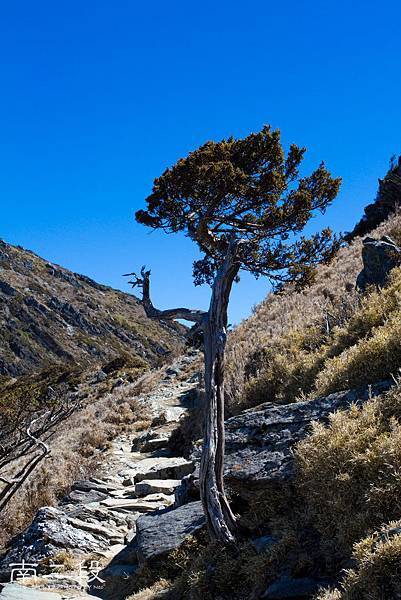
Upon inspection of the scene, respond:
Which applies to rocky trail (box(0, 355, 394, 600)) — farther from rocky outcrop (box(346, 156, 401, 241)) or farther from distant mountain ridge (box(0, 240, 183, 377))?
distant mountain ridge (box(0, 240, 183, 377))

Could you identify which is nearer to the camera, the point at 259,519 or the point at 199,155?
the point at 259,519

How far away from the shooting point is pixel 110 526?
10.5m

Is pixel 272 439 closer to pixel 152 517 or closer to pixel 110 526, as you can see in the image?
pixel 152 517

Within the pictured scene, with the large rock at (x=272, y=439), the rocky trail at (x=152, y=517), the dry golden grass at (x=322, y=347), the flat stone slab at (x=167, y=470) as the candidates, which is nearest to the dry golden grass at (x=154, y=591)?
the rocky trail at (x=152, y=517)

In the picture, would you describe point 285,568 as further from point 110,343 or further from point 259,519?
point 110,343

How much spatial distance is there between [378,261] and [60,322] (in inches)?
5287

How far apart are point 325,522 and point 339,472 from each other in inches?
21.2

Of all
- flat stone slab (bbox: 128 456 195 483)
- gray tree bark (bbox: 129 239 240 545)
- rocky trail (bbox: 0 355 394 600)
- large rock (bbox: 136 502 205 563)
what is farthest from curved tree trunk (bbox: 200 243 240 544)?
flat stone slab (bbox: 128 456 195 483)

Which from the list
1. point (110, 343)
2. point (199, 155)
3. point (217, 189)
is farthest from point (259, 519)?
point (110, 343)

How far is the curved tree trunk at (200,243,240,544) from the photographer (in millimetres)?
6609

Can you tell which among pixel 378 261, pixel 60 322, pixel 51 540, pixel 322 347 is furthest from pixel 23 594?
pixel 60 322

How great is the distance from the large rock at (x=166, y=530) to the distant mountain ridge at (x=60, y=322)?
332 feet

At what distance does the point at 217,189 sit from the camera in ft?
28.5

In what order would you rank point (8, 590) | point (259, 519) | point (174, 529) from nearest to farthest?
point (259, 519), point (8, 590), point (174, 529)
